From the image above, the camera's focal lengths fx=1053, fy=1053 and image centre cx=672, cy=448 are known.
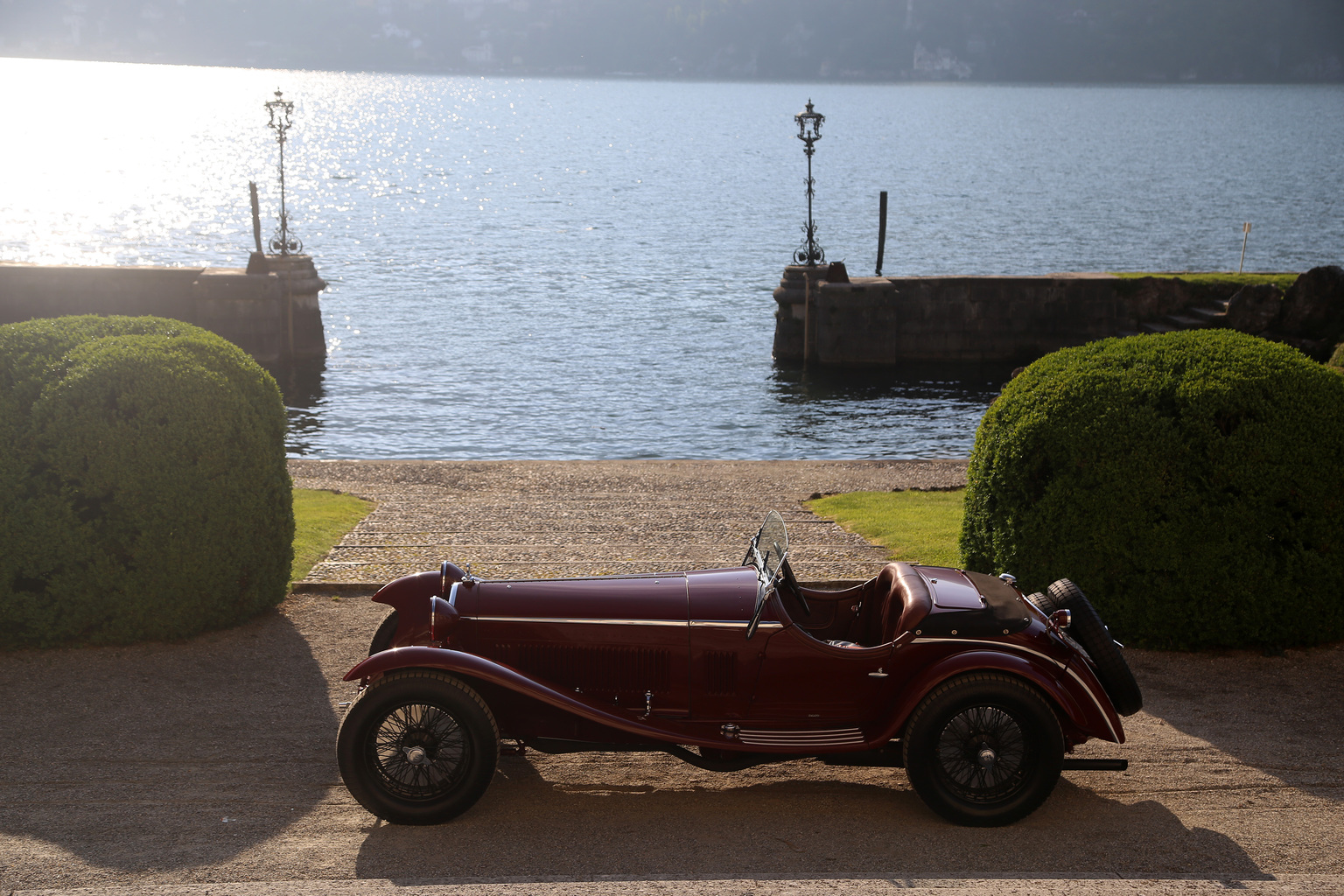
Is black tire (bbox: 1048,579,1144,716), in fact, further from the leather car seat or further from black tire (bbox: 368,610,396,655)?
black tire (bbox: 368,610,396,655)

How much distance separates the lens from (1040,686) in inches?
203

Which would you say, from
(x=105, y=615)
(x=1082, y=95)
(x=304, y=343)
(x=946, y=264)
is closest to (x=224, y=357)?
(x=105, y=615)

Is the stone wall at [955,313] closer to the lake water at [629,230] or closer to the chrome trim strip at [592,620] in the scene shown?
the lake water at [629,230]

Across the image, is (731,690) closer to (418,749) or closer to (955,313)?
(418,749)

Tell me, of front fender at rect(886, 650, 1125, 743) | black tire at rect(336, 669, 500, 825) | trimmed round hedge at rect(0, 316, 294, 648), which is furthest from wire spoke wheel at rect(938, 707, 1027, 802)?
trimmed round hedge at rect(0, 316, 294, 648)

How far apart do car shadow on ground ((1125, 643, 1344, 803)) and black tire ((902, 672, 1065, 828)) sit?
1421mm

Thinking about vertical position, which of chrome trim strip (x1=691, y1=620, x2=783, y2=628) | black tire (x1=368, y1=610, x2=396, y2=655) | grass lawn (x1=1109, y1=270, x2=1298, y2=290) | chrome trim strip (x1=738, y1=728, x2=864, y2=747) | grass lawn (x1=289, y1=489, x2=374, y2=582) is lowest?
grass lawn (x1=289, y1=489, x2=374, y2=582)

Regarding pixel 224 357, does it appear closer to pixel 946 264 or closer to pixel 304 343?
pixel 304 343

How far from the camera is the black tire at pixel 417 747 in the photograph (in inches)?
201

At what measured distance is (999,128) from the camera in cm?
11394

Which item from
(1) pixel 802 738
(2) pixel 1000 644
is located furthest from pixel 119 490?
(2) pixel 1000 644

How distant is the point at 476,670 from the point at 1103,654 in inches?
127

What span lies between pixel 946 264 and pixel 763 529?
133 feet

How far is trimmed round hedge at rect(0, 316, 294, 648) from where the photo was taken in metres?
7.08
